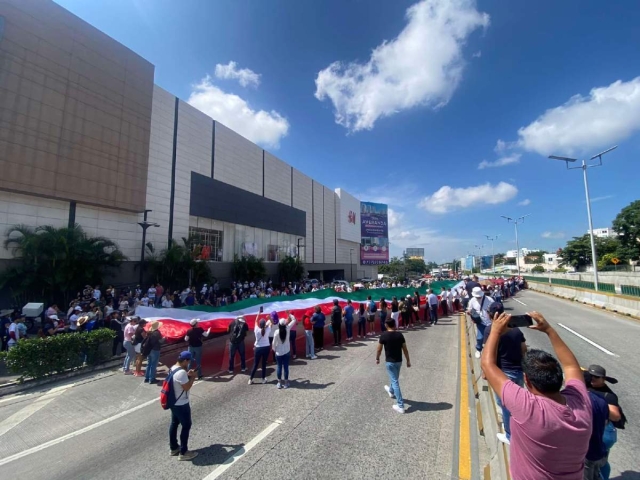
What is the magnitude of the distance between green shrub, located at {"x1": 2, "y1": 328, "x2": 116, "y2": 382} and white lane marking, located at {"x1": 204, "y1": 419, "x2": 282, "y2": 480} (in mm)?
7629

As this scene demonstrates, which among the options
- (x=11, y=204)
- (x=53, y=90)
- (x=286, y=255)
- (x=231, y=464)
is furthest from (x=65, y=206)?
(x=286, y=255)

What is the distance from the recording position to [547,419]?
2012 millimetres

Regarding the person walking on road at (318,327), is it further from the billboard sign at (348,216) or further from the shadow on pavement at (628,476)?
the billboard sign at (348,216)

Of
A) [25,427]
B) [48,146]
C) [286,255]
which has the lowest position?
[25,427]

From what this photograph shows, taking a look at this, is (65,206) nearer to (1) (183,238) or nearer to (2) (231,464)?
(1) (183,238)

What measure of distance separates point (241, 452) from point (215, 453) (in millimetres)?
417

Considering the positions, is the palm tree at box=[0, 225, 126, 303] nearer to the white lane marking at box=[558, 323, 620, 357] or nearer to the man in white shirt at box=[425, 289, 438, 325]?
the man in white shirt at box=[425, 289, 438, 325]

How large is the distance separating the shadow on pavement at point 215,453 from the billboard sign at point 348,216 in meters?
59.9

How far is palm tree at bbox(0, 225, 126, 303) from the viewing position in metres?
17.4

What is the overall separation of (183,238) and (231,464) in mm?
27271

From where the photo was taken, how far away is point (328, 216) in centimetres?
6156

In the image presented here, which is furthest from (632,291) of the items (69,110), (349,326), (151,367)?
(69,110)

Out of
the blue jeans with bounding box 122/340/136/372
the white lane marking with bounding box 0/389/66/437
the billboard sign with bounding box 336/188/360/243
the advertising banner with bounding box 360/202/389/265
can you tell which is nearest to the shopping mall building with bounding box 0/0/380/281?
the blue jeans with bounding box 122/340/136/372

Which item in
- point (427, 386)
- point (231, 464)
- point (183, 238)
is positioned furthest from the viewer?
point (183, 238)
